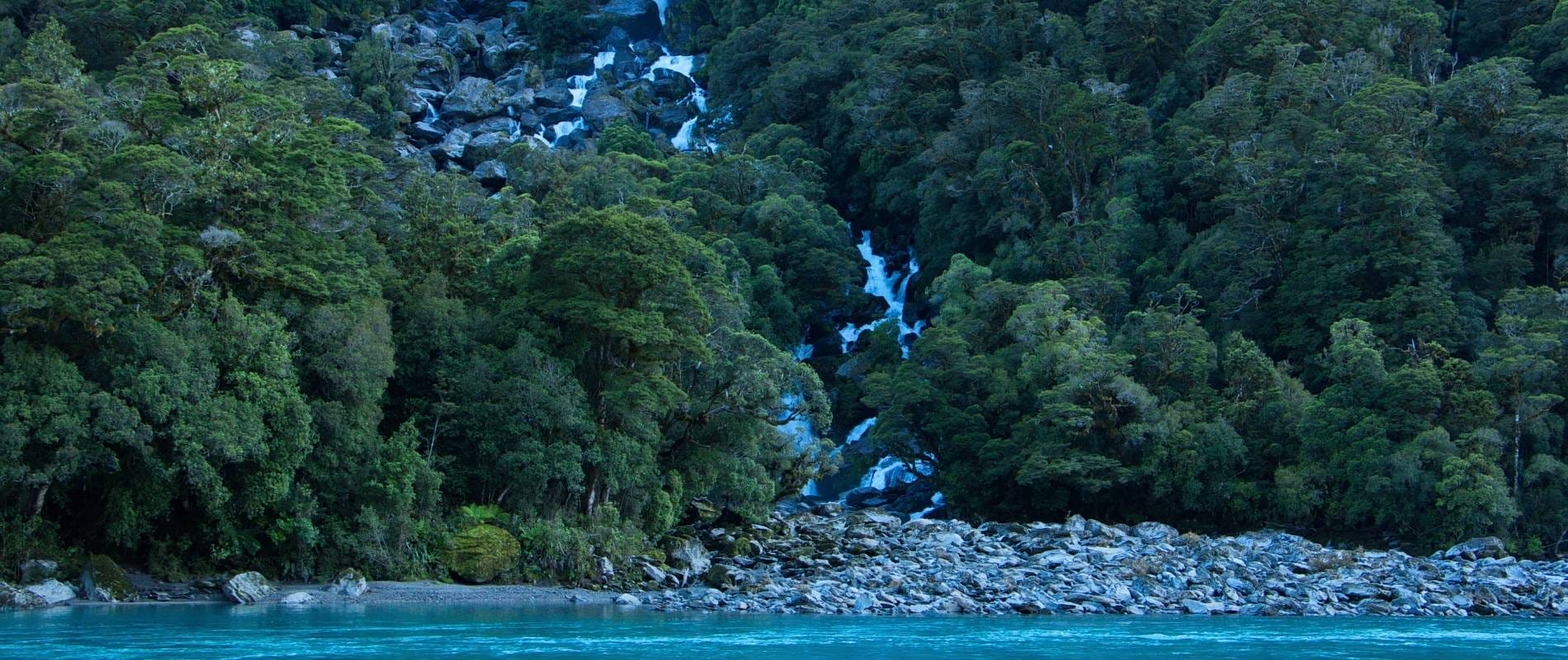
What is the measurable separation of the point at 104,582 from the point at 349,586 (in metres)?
5.32

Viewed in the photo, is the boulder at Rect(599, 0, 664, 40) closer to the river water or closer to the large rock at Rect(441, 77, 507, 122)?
the large rock at Rect(441, 77, 507, 122)

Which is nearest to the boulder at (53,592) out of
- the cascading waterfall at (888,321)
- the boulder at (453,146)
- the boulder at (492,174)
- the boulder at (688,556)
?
the boulder at (688,556)

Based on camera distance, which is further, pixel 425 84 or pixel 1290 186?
pixel 425 84

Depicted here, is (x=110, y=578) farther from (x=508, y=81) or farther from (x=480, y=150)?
(x=508, y=81)

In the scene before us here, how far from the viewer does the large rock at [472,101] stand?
84062 mm

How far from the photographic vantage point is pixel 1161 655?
73.1 feet

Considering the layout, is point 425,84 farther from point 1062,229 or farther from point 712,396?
point 712,396

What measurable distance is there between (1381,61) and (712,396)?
3984cm

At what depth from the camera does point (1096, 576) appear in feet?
111

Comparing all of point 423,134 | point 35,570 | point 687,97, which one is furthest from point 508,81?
point 35,570

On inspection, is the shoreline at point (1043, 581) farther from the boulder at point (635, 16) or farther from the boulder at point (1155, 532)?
the boulder at point (635, 16)

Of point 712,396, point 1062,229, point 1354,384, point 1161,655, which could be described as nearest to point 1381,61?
point 1062,229

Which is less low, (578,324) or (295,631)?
(578,324)

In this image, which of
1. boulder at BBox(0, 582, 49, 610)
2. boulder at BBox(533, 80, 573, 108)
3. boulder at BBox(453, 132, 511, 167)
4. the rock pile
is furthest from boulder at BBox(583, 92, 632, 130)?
boulder at BBox(0, 582, 49, 610)
